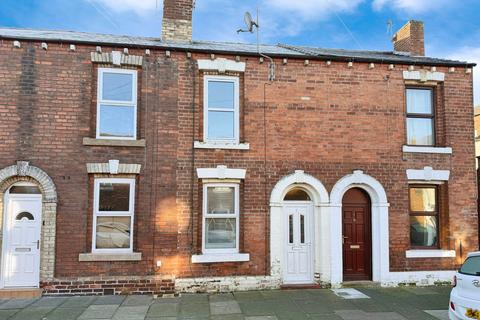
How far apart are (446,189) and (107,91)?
9.39 m

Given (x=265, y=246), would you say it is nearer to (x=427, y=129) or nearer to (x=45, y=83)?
(x=427, y=129)

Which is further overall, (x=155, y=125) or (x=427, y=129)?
(x=427, y=129)

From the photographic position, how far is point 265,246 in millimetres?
10000

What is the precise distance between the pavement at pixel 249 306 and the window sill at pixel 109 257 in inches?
33.6

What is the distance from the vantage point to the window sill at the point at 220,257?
9633 millimetres

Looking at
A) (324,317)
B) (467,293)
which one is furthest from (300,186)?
(467,293)

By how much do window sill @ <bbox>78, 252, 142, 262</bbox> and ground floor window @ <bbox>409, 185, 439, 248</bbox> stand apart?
24.0 ft

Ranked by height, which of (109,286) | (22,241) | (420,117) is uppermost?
(420,117)

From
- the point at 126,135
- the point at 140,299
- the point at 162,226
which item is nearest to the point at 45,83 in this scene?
the point at 126,135

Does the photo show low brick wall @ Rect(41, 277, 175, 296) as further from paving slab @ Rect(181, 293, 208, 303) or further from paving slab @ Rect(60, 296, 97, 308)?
paving slab @ Rect(181, 293, 208, 303)

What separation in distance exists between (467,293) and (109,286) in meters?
7.42

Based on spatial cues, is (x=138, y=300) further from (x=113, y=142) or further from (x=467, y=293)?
(x=467, y=293)

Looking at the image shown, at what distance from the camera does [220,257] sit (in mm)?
9734

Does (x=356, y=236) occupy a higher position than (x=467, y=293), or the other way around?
(x=356, y=236)
